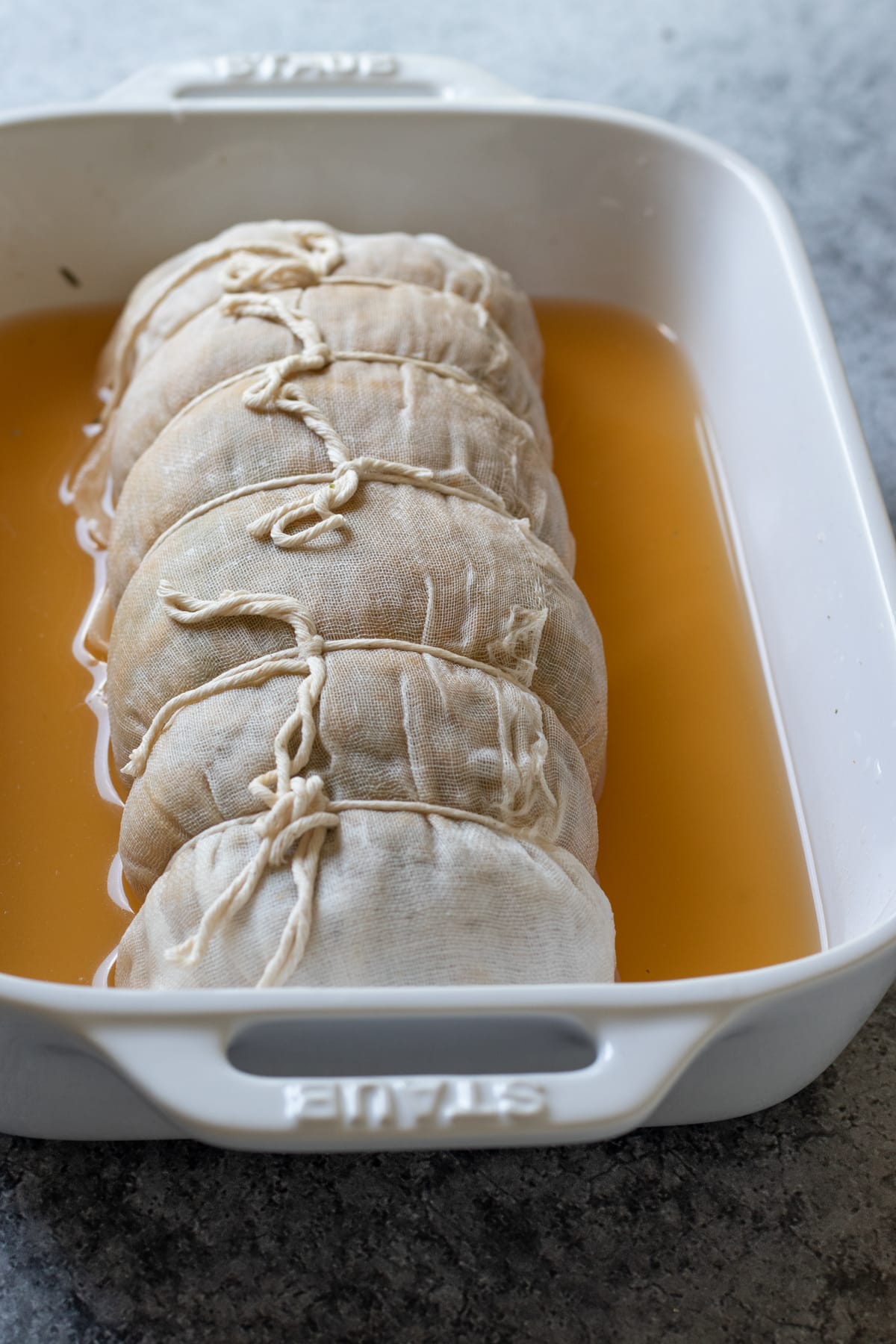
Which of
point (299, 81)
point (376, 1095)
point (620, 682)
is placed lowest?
point (620, 682)

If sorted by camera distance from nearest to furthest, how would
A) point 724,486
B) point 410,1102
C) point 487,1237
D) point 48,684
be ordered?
point 410,1102, point 487,1237, point 48,684, point 724,486

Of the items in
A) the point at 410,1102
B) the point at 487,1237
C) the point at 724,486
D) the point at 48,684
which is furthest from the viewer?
the point at 724,486

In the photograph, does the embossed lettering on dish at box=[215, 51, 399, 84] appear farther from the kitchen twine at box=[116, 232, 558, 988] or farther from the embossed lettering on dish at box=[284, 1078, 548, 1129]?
the embossed lettering on dish at box=[284, 1078, 548, 1129]

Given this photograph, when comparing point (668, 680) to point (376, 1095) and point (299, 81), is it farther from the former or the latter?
point (299, 81)

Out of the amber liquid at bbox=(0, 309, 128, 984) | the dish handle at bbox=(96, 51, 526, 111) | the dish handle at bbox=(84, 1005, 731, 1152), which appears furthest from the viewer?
the dish handle at bbox=(96, 51, 526, 111)

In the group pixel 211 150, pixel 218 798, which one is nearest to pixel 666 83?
pixel 211 150

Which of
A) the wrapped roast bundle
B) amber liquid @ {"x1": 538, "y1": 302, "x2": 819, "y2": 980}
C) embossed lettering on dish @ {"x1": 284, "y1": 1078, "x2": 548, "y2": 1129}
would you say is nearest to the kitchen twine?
the wrapped roast bundle

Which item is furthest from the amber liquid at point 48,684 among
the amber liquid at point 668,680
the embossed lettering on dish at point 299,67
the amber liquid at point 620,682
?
the amber liquid at point 668,680

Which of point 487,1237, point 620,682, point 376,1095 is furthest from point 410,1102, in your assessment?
point 620,682
